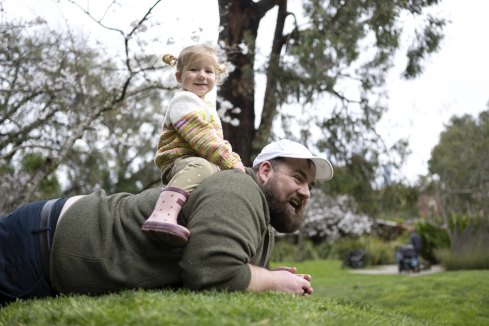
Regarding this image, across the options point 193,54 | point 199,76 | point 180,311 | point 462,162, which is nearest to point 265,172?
point 199,76

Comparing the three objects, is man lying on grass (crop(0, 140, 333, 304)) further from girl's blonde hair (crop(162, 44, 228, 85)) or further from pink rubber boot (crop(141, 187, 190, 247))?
girl's blonde hair (crop(162, 44, 228, 85))

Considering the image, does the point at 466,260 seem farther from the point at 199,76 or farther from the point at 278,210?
the point at 278,210

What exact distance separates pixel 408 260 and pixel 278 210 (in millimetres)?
18239

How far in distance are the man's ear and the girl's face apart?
0.82 metres

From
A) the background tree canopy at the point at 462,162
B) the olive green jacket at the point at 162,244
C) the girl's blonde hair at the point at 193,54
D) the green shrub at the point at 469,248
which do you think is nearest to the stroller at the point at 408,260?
the green shrub at the point at 469,248

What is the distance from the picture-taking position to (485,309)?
8664 millimetres

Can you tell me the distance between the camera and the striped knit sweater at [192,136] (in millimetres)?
3494

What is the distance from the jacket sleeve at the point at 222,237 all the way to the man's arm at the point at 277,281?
0.08 m

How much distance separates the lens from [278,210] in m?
3.31

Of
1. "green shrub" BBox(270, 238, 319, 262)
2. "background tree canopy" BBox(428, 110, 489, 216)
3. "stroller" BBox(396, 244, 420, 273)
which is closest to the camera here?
"stroller" BBox(396, 244, 420, 273)

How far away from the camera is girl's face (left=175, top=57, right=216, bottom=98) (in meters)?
3.94

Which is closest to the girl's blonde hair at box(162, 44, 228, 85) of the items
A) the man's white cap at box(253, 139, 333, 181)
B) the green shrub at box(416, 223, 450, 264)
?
the man's white cap at box(253, 139, 333, 181)

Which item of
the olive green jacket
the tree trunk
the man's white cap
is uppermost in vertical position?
the tree trunk

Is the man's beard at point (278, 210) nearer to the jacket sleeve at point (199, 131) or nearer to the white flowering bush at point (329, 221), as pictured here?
the jacket sleeve at point (199, 131)
